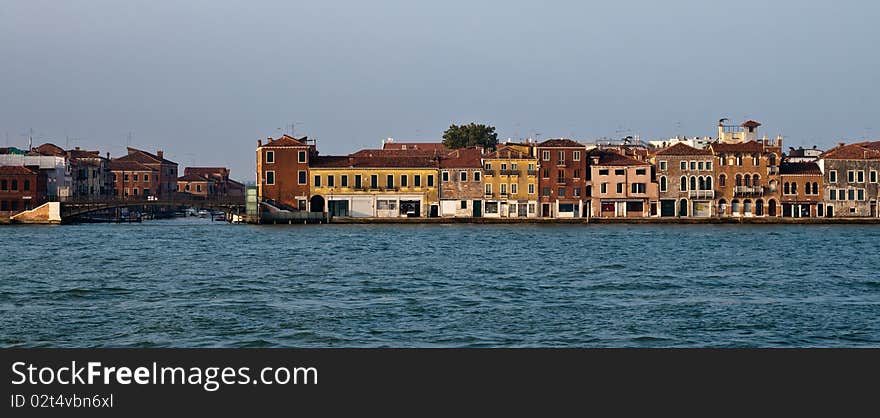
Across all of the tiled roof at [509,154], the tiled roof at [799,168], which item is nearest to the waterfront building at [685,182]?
the tiled roof at [799,168]

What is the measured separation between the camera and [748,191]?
61.2 metres

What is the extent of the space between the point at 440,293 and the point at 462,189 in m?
38.9

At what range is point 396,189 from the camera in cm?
6138

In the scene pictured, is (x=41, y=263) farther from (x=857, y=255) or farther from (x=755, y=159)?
(x=755, y=159)

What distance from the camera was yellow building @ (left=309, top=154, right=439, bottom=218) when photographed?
61.0 metres

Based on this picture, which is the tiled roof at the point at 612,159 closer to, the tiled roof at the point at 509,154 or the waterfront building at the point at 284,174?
the tiled roof at the point at 509,154

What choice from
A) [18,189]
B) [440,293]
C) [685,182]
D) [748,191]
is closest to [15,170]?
[18,189]

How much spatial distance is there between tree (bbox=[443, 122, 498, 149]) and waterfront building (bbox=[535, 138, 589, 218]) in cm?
1738

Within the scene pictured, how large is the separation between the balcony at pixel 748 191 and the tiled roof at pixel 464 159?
1342 centimetres

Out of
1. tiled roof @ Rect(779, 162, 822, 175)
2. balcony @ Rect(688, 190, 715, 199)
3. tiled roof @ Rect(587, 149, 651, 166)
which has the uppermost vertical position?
tiled roof @ Rect(587, 149, 651, 166)

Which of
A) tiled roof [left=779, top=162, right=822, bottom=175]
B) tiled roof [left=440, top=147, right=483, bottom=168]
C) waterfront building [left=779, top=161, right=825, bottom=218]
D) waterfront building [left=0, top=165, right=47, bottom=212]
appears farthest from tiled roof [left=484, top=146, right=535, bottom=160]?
waterfront building [left=0, top=165, right=47, bottom=212]

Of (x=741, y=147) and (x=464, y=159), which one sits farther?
(x=464, y=159)

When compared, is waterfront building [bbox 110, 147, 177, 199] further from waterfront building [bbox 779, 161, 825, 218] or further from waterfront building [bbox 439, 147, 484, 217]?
waterfront building [bbox 779, 161, 825, 218]

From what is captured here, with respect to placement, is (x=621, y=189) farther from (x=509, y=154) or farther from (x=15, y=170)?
(x=15, y=170)
